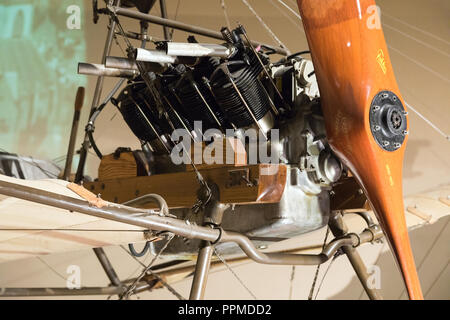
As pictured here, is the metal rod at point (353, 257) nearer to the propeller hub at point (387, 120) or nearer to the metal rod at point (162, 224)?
the metal rod at point (162, 224)

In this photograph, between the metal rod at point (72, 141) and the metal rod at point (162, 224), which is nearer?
the metal rod at point (162, 224)

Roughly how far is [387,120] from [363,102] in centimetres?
7

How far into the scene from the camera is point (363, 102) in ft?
3.96

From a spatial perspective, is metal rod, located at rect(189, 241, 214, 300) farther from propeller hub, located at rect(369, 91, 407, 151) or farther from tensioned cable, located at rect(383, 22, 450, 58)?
tensioned cable, located at rect(383, 22, 450, 58)

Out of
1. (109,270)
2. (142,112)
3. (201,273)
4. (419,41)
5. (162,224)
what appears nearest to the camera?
(162,224)

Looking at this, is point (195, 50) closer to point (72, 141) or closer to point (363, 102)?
point (363, 102)

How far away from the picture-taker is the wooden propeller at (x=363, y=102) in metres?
1.21

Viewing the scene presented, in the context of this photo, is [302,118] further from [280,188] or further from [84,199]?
[84,199]

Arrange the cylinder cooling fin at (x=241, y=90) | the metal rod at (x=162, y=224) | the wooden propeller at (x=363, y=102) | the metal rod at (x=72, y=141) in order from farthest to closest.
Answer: the metal rod at (x=72, y=141) → the cylinder cooling fin at (x=241, y=90) → the wooden propeller at (x=363, y=102) → the metal rod at (x=162, y=224)

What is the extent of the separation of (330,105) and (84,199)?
58cm

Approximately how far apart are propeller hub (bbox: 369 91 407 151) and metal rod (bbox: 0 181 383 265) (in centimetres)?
40

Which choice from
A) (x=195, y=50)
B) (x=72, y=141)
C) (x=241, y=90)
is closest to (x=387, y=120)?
(x=241, y=90)

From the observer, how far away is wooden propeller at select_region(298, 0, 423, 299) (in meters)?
1.21

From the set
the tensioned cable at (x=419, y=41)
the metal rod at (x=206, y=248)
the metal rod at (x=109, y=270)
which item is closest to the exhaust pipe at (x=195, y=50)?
the metal rod at (x=206, y=248)
